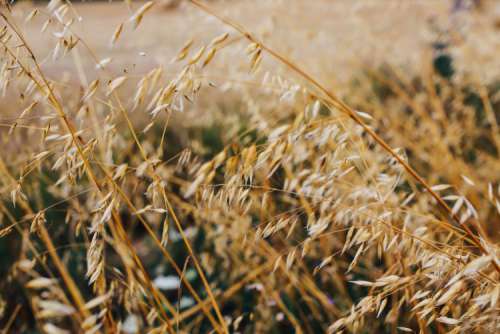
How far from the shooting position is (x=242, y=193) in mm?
891

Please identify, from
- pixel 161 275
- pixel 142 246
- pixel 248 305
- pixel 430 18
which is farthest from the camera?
pixel 430 18

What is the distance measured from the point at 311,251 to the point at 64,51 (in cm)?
107

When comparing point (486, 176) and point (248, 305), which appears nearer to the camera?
point (248, 305)

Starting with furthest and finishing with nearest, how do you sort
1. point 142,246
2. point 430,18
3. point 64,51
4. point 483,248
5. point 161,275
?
point 430,18 < point 142,246 < point 161,275 < point 64,51 < point 483,248

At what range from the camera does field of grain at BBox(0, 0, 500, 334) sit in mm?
800

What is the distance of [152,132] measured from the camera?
2.68 m

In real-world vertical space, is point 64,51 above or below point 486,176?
above

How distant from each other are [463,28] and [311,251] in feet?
7.56

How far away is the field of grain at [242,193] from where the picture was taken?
0.80 metres

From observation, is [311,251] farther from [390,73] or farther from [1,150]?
[390,73]

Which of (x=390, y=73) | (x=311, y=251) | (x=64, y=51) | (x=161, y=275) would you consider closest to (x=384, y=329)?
(x=311, y=251)

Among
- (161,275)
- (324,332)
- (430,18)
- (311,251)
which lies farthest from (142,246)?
(430,18)

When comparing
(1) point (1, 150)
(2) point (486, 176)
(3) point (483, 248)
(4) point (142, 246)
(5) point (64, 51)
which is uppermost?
(5) point (64, 51)

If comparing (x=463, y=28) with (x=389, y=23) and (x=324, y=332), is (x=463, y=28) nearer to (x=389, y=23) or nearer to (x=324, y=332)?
(x=389, y=23)
